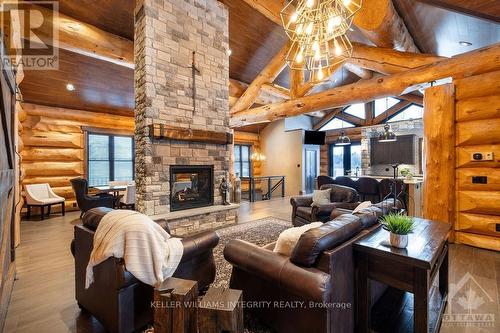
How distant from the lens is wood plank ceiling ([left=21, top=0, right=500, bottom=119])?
3.54 metres

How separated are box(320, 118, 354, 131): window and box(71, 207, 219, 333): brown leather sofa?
9933 millimetres

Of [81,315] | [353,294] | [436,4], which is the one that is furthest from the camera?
[436,4]

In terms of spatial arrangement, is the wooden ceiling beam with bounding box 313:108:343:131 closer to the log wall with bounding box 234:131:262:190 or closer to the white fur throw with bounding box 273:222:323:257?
the log wall with bounding box 234:131:262:190

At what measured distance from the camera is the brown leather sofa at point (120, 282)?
174 centimetres

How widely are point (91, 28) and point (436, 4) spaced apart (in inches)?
233

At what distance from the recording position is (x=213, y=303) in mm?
1306

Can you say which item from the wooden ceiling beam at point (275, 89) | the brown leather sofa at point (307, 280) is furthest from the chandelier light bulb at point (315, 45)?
the wooden ceiling beam at point (275, 89)

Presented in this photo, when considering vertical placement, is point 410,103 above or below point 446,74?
above

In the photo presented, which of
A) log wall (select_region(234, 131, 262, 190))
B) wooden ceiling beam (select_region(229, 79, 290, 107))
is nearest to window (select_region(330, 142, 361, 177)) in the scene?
log wall (select_region(234, 131, 262, 190))

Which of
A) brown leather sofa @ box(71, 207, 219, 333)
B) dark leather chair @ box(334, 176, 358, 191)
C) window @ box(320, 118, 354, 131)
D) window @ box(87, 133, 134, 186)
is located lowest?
brown leather sofa @ box(71, 207, 219, 333)

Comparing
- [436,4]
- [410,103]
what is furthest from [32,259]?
[410,103]

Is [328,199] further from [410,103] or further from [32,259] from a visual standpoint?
[410,103]

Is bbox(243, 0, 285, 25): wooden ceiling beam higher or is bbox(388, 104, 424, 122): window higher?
bbox(243, 0, 285, 25): wooden ceiling beam

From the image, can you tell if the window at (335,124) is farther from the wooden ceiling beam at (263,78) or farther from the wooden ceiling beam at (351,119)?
the wooden ceiling beam at (263,78)
